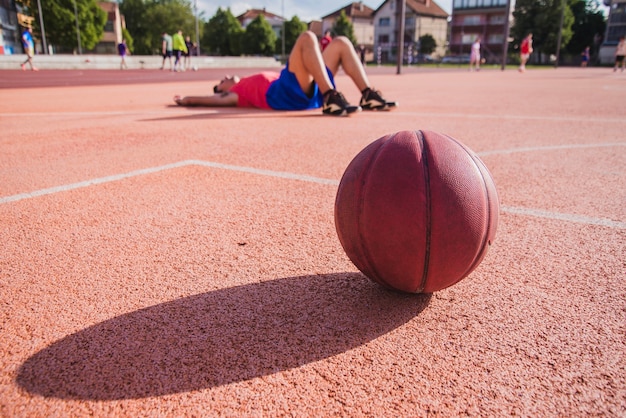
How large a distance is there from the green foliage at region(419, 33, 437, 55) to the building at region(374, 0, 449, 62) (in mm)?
1076

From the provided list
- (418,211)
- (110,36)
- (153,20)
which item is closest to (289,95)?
(418,211)

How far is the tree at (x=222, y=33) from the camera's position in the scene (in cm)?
9881

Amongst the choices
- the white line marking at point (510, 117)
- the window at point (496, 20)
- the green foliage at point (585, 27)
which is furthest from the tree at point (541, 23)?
the white line marking at point (510, 117)

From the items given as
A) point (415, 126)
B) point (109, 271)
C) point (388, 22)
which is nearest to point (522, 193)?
point (109, 271)

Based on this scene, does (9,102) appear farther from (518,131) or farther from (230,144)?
(518,131)

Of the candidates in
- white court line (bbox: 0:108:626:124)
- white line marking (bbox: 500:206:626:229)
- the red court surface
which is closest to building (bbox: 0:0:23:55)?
white court line (bbox: 0:108:626:124)

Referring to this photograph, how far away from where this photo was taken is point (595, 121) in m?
7.25

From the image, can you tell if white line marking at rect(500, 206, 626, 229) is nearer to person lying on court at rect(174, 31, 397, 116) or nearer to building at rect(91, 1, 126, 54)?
person lying on court at rect(174, 31, 397, 116)

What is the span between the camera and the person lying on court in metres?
7.33

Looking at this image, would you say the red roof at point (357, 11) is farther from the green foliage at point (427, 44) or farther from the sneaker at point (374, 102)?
the sneaker at point (374, 102)

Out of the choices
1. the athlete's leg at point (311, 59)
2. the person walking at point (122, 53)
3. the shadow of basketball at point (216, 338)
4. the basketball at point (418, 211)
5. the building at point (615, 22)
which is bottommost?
the shadow of basketball at point (216, 338)

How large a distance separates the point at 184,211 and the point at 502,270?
6.59 ft

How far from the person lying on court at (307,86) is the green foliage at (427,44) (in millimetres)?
83308

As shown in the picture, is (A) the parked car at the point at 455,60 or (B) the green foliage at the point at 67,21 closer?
(B) the green foliage at the point at 67,21
